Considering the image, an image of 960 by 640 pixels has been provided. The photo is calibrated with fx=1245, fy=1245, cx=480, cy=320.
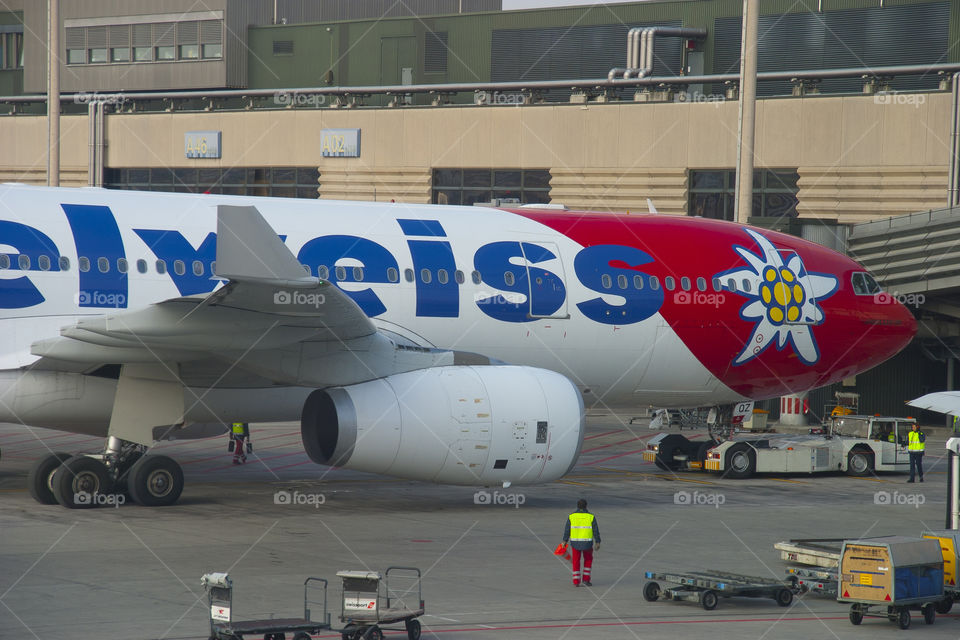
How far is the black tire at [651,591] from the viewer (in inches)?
561

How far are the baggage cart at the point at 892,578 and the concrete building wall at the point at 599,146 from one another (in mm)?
26262

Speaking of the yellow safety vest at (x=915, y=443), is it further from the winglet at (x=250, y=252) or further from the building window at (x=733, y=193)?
the winglet at (x=250, y=252)

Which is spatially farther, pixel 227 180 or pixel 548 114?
pixel 227 180

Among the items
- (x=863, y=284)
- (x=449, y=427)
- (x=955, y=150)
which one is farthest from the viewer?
(x=955, y=150)

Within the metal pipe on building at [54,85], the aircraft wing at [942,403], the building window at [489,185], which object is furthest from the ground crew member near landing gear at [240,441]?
the building window at [489,185]

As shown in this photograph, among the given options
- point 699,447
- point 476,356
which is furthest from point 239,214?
point 699,447

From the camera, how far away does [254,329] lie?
17.4 metres

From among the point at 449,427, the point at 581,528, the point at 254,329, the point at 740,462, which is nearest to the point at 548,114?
the point at 740,462

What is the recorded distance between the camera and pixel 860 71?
133ft

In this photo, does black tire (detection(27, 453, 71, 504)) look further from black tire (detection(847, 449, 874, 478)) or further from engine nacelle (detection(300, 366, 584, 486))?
black tire (detection(847, 449, 874, 478))

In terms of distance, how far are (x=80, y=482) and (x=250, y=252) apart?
5997mm

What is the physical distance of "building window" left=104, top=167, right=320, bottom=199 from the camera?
47.8m

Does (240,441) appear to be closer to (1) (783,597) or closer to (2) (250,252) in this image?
(2) (250,252)

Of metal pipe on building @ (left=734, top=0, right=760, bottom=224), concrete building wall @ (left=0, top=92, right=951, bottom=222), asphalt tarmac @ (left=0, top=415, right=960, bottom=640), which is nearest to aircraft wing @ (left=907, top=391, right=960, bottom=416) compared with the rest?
asphalt tarmac @ (left=0, top=415, right=960, bottom=640)
